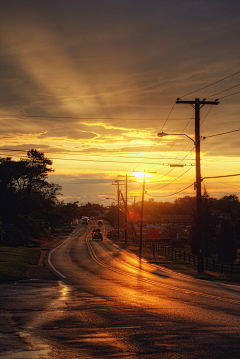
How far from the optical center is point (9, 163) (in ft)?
205

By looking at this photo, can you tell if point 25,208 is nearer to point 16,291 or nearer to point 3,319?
point 16,291

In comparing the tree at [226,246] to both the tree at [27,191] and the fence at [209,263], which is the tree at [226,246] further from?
the tree at [27,191]

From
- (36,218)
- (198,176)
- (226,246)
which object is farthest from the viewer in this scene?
(36,218)

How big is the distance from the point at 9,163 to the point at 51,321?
57554 millimetres

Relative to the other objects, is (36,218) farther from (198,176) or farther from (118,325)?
(118,325)

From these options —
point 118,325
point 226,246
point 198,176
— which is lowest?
point 226,246

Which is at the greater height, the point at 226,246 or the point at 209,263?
the point at 226,246

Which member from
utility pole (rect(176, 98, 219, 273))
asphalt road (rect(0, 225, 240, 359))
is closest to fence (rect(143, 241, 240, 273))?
utility pole (rect(176, 98, 219, 273))

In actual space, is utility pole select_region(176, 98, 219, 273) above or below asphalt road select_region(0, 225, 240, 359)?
above

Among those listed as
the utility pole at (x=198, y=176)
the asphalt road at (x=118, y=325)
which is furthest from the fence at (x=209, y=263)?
the asphalt road at (x=118, y=325)

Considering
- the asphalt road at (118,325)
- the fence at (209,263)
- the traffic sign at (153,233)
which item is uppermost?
the traffic sign at (153,233)

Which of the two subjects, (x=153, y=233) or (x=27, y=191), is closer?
(x=153, y=233)

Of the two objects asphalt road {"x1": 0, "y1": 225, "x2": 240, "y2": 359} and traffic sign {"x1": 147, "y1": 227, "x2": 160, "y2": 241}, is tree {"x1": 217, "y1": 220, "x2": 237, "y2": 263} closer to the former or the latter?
traffic sign {"x1": 147, "y1": 227, "x2": 160, "y2": 241}

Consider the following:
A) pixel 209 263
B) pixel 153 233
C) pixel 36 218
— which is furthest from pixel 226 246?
pixel 36 218
